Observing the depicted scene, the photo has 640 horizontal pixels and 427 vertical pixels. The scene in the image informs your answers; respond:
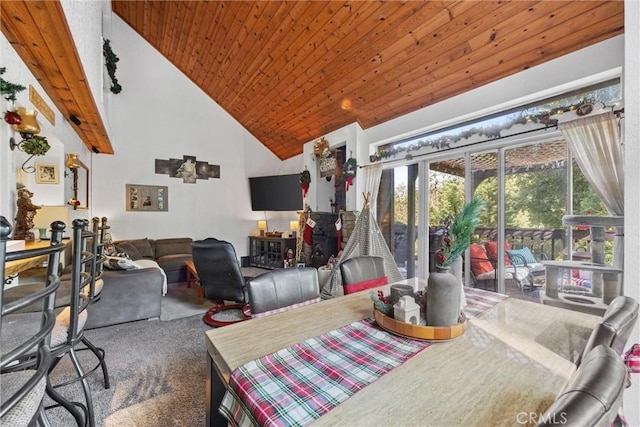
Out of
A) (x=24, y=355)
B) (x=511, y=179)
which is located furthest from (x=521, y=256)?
(x=24, y=355)

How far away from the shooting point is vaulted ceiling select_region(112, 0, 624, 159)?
2256mm

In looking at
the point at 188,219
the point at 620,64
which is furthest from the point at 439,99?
the point at 188,219

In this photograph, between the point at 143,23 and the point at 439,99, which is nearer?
the point at 439,99

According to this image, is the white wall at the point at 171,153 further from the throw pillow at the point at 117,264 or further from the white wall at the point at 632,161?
the white wall at the point at 632,161

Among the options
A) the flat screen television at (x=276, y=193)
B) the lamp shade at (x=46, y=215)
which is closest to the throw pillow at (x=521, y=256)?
the flat screen television at (x=276, y=193)

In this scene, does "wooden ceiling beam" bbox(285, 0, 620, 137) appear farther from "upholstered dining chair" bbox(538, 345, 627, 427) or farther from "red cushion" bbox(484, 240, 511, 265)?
"upholstered dining chair" bbox(538, 345, 627, 427)

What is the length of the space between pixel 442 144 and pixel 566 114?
1.19 m

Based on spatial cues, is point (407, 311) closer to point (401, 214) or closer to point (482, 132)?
point (482, 132)

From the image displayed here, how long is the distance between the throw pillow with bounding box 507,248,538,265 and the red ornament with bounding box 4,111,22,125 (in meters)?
4.42

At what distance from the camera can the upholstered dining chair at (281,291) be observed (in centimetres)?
135

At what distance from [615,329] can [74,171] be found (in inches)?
202

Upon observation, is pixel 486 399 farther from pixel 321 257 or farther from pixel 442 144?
pixel 321 257

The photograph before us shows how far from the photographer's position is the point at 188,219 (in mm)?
5668

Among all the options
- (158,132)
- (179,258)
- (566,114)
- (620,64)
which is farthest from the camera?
(158,132)
